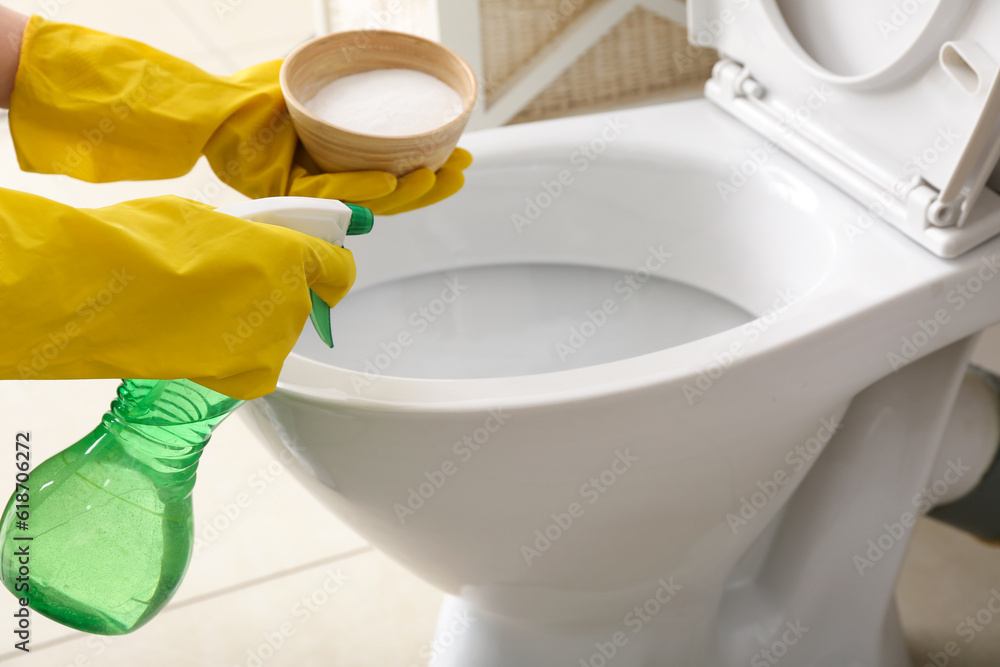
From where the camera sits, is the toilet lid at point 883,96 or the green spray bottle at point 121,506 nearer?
the green spray bottle at point 121,506

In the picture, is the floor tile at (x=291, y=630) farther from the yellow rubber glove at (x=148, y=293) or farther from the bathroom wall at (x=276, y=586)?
the yellow rubber glove at (x=148, y=293)

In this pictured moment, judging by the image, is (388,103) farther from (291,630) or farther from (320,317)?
(291,630)

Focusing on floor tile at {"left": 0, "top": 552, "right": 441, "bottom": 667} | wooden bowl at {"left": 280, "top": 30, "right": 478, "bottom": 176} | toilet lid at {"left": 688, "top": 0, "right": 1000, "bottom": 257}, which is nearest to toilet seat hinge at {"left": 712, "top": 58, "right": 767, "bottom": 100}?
toilet lid at {"left": 688, "top": 0, "right": 1000, "bottom": 257}

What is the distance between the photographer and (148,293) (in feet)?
1.41

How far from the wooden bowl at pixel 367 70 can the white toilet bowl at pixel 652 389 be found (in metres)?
0.14

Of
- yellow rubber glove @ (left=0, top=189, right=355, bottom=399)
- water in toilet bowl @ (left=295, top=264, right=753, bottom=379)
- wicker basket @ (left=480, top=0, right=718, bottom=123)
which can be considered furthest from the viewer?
wicker basket @ (left=480, top=0, right=718, bottom=123)

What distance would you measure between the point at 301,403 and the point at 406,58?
0.90ft

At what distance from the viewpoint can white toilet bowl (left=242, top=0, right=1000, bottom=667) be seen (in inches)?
21.8

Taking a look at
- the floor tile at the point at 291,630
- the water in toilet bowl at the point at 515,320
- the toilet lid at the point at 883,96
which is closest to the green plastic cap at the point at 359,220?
the water in toilet bowl at the point at 515,320

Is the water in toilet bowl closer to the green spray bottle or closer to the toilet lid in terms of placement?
the toilet lid

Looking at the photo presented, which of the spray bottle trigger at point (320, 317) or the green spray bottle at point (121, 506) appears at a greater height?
the spray bottle trigger at point (320, 317)

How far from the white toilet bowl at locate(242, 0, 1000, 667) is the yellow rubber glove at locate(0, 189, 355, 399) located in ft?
0.33

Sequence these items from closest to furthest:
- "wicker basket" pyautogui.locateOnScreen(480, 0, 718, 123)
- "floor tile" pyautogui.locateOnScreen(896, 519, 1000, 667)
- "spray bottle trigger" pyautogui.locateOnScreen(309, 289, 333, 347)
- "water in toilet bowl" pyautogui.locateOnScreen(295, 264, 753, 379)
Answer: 1. "spray bottle trigger" pyautogui.locateOnScreen(309, 289, 333, 347)
2. "water in toilet bowl" pyautogui.locateOnScreen(295, 264, 753, 379)
3. "floor tile" pyautogui.locateOnScreen(896, 519, 1000, 667)
4. "wicker basket" pyautogui.locateOnScreen(480, 0, 718, 123)

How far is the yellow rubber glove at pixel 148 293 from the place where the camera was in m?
0.41
